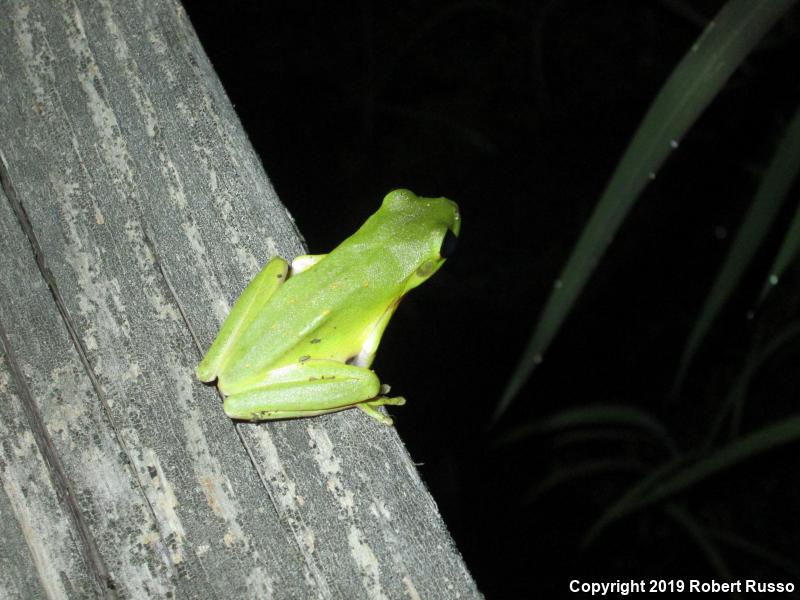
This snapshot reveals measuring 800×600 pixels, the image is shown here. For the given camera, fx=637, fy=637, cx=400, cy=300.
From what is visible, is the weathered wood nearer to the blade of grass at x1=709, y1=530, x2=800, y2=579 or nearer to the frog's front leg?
the frog's front leg

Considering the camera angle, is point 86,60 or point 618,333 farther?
point 618,333

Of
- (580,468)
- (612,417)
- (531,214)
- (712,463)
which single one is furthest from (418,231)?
(531,214)

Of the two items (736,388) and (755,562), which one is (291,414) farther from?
(755,562)

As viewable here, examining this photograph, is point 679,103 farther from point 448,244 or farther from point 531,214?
point 531,214

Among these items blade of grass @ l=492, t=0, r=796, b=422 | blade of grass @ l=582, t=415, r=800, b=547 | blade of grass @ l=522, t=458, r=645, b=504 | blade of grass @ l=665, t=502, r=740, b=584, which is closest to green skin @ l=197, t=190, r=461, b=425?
blade of grass @ l=492, t=0, r=796, b=422

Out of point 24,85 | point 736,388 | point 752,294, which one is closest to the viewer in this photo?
point 24,85

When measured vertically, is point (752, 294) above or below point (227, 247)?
below

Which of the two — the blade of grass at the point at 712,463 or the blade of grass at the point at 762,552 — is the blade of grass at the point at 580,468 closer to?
the blade of grass at the point at 712,463

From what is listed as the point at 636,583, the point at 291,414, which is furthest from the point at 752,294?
the point at 291,414
